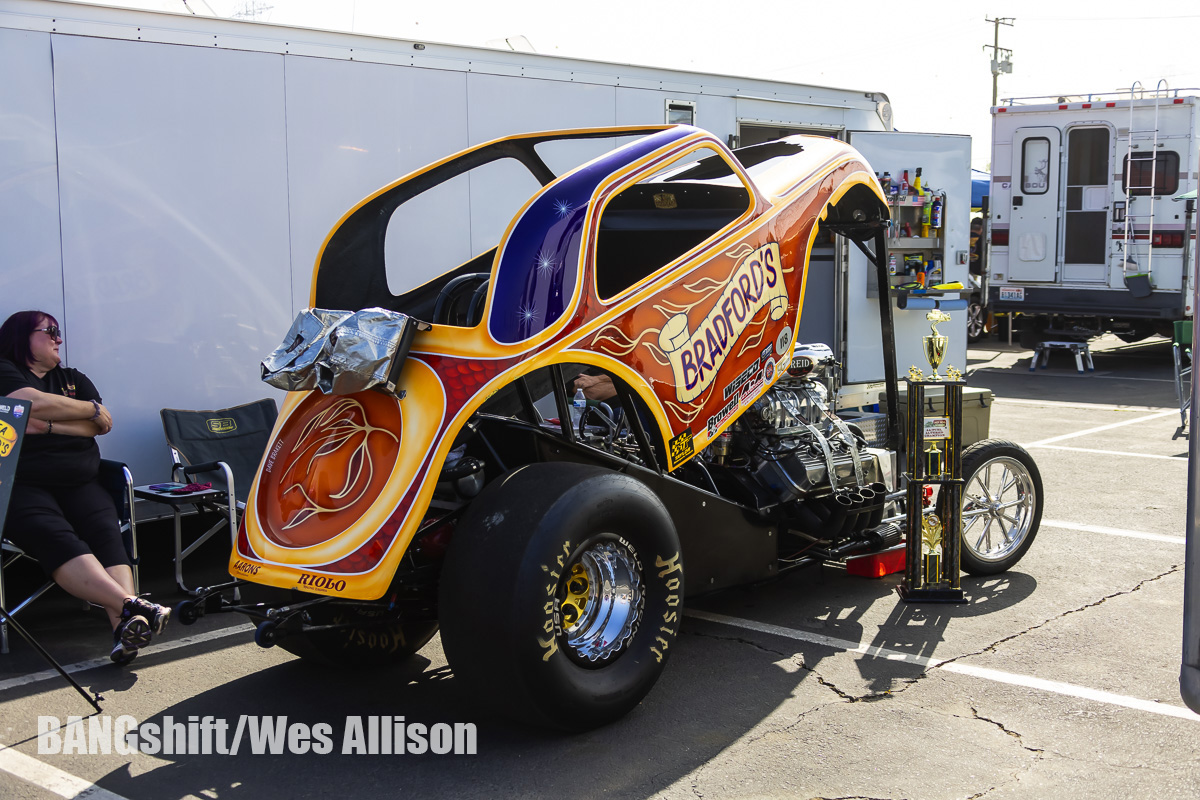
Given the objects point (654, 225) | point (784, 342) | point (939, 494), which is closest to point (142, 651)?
point (654, 225)

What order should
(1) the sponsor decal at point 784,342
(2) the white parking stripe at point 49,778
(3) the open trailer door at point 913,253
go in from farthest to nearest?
(3) the open trailer door at point 913,253, (1) the sponsor decal at point 784,342, (2) the white parking stripe at point 49,778

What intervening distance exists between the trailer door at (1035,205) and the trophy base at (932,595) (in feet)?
37.0

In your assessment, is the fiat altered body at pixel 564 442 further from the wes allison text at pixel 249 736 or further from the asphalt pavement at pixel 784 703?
the wes allison text at pixel 249 736

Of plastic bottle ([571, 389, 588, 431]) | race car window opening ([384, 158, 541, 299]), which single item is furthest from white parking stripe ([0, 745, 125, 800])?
race car window opening ([384, 158, 541, 299])

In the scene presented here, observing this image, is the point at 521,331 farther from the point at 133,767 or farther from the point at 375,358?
the point at 133,767

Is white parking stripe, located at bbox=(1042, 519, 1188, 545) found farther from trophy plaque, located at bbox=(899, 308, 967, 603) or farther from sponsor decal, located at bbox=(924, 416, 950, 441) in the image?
sponsor decal, located at bbox=(924, 416, 950, 441)

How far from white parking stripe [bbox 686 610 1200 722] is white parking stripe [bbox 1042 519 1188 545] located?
2.65m

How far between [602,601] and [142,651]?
237 cm

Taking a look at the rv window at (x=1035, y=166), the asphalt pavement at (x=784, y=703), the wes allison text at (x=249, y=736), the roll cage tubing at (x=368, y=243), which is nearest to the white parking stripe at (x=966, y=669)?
the asphalt pavement at (x=784, y=703)

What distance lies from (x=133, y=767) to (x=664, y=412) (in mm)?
2456

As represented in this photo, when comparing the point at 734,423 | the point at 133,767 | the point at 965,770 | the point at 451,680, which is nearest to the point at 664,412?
the point at 734,423

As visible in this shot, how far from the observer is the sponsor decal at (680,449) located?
4898 millimetres

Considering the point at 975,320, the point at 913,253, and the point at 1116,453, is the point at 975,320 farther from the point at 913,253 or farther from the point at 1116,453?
the point at 913,253

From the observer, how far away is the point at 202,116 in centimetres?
624
